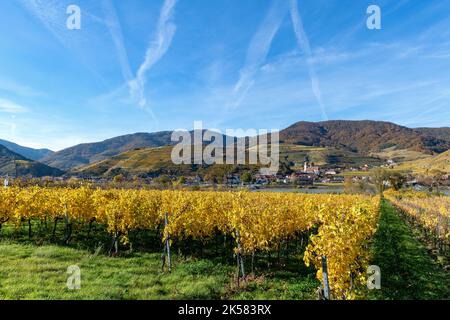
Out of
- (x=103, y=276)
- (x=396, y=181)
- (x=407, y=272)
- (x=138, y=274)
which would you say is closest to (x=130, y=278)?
(x=138, y=274)

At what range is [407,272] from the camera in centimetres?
1484

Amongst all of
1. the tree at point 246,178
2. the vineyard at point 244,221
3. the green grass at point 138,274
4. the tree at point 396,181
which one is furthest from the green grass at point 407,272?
the tree at point 246,178

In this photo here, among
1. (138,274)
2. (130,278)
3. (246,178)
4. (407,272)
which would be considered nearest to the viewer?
(130,278)

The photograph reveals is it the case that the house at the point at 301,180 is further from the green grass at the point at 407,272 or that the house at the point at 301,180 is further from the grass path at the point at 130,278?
the grass path at the point at 130,278

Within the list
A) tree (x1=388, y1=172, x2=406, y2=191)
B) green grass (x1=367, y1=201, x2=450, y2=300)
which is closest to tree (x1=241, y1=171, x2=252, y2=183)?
tree (x1=388, y1=172, x2=406, y2=191)

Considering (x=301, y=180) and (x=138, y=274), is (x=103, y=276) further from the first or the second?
(x=301, y=180)

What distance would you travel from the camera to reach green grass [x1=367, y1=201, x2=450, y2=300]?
1188 cm

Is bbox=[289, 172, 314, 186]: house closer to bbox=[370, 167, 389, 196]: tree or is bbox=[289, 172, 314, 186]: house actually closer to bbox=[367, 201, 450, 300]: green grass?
bbox=[370, 167, 389, 196]: tree

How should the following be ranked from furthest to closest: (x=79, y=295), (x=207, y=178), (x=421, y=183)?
(x=207, y=178)
(x=421, y=183)
(x=79, y=295)

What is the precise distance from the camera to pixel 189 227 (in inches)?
661
